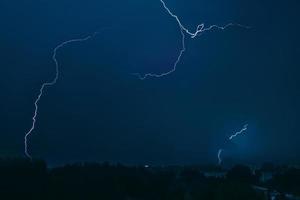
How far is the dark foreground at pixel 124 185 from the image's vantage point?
18.2 metres

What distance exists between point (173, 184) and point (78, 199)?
20.0 ft

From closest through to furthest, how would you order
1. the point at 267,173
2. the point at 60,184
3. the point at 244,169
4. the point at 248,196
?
the point at 248,196
the point at 60,184
the point at 244,169
the point at 267,173

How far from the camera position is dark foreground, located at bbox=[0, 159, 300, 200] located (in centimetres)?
1823

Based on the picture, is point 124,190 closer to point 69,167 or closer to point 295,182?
point 69,167

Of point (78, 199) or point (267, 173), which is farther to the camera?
point (267, 173)

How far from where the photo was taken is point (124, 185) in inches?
861

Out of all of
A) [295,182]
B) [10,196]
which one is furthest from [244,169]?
[10,196]

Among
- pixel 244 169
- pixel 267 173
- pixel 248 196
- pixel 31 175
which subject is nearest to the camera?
pixel 248 196

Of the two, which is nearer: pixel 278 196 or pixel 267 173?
pixel 278 196

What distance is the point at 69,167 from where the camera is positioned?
26.6m

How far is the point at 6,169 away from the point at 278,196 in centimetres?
1089

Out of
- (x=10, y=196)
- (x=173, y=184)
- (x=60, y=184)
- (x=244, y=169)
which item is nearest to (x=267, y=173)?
(x=244, y=169)

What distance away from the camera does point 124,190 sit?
69.7 feet

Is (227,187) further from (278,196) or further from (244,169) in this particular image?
(244,169)
